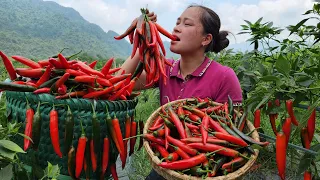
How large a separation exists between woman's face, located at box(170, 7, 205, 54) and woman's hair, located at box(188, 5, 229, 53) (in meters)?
0.04

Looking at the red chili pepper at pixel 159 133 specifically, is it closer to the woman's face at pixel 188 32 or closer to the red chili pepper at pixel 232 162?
the red chili pepper at pixel 232 162

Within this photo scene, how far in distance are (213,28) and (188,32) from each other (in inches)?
10.2

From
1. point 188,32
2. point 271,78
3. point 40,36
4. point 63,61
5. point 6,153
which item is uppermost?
point 40,36

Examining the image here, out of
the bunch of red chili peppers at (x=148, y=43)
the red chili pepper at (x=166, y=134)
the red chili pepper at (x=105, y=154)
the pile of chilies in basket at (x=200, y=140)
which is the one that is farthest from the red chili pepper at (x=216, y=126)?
the red chili pepper at (x=105, y=154)

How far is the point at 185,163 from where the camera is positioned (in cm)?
166

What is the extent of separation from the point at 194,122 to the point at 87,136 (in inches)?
22.8

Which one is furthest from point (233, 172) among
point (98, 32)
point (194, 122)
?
point (98, 32)

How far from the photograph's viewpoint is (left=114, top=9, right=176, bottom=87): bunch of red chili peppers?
2.11m

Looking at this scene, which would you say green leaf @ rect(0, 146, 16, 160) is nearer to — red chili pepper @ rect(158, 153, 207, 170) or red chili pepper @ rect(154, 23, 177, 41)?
red chili pepper @ rect(158, 153, 207, 170)

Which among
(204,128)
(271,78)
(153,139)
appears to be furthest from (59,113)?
(271,78)

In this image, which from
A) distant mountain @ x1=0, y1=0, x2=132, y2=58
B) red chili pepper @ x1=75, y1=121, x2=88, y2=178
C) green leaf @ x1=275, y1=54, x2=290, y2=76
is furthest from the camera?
distant mountain @ x1=0, y1=0, x2=132, y2=58

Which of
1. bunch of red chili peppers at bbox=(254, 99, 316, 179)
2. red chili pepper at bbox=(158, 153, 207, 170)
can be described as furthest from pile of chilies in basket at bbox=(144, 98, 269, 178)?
bunch of red chili peppers at bbox=(254, 99, 316, 179)

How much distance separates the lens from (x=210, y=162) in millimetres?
1694

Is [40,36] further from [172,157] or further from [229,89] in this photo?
[172,157]
